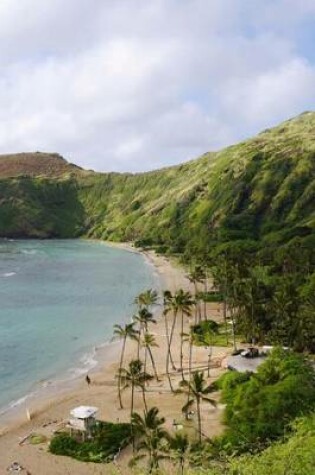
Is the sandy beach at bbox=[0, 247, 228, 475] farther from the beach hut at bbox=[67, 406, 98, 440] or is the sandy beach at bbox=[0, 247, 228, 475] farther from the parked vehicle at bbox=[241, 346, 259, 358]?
the parked vehicle at bbox=[241, 346, 259, 358]

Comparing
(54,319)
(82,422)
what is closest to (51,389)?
(82,422)

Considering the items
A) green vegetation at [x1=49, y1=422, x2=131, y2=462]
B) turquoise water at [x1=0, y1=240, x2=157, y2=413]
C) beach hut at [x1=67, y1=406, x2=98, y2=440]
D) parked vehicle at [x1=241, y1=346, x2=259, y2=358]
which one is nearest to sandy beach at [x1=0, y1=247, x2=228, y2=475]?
green vegetation at [x1=49, y1=422, x2=131, y2=462]

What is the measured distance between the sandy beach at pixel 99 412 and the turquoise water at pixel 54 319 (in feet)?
17.1

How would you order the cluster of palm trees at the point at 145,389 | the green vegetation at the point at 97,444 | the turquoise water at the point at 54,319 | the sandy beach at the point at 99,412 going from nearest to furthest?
the cluster of palm trees at the point at 145,389, the sandy beach at the point at 99,412, the green vegetation at the point at 97,444, the turquoise water at the point at 54,319

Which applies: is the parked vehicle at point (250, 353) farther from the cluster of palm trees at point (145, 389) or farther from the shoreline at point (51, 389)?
the shoreline at point (51, 389)

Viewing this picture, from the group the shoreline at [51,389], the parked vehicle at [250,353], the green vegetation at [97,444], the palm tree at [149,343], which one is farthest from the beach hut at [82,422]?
the parked vehicle at [250,353]

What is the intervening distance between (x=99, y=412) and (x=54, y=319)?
2281 inches

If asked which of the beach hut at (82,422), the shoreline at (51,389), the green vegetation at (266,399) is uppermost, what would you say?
the green vegetation at (266,399)

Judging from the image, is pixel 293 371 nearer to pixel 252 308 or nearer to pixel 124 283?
pixel 252 308

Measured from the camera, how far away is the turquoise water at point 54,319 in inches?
3523

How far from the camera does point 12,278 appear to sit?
188625 mm

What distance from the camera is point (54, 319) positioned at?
413 feet

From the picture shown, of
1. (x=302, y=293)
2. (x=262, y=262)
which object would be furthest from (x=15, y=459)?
(x=262, y=262)

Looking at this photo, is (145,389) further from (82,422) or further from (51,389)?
(82,422)
